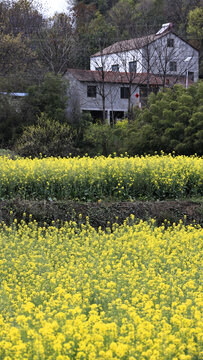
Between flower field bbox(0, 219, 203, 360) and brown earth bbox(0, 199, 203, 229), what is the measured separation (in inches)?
34.1

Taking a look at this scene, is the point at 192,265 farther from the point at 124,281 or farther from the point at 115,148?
the point at 115,148

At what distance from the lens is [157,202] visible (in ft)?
31.8

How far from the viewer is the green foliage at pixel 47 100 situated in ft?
71.3

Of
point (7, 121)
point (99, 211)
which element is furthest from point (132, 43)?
point (99, 211)

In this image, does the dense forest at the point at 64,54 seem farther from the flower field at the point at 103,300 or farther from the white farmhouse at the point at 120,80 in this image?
the flower field at the point at 103,300

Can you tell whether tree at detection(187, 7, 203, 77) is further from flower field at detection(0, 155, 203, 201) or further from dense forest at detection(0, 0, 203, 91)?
flower field at detection(0, 155, 203, 201)

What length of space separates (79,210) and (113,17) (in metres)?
39.1

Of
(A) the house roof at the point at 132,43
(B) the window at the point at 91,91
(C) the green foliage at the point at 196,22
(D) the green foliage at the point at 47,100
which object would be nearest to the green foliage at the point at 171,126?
(D) the green foliage at the point at 47,100

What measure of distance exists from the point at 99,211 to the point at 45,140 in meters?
10.9

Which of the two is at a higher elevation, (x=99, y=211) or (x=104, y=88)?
(x=104, y=88)

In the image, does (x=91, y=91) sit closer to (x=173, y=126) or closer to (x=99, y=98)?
(x=99, y=98)

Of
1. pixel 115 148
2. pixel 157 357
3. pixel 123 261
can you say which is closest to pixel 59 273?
pixel 123 261

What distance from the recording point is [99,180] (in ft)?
33.2

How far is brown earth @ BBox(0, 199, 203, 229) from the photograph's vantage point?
9.12 m
